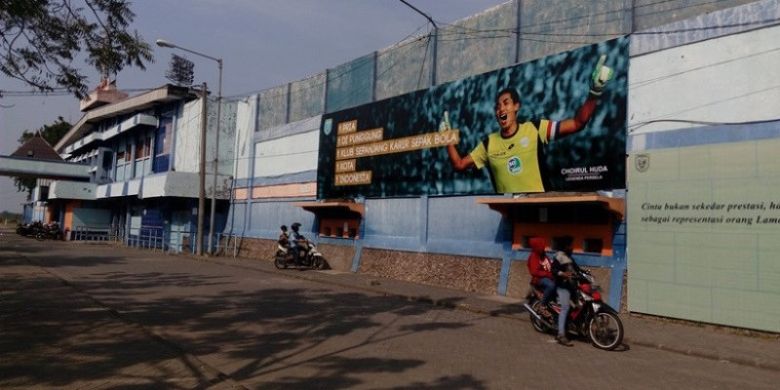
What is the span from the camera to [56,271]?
16.8m

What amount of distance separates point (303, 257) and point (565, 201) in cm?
1042

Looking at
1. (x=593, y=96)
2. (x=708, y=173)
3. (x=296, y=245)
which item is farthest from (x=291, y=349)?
(x=296, y=245)

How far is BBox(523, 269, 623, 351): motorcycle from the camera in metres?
8.05

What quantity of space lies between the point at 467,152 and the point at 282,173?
403 inches

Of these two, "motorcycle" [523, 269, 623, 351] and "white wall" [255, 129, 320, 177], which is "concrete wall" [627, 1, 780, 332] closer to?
"motorcycle" [523, 269, 623, 351]

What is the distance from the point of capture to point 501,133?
14.4 meters

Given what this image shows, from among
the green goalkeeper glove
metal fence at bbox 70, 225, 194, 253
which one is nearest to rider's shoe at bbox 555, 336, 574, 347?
the green goalkeeper glove

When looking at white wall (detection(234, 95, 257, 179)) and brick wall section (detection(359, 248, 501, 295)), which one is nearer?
brick wall section (detection(359, 248, 501, 295))

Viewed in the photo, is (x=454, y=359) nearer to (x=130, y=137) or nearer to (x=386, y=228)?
(x=386, y=228)

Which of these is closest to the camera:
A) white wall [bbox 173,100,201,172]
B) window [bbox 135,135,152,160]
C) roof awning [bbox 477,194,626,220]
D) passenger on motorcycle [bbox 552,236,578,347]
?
passenger on motorcycle [bbox 552,236,578,347]

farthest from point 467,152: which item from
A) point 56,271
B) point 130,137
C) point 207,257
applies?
point 130,137

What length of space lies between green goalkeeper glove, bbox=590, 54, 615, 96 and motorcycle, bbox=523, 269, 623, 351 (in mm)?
5166

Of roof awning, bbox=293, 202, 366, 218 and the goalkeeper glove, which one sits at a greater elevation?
the goalkeeper glove

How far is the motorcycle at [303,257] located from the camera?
763 inches
